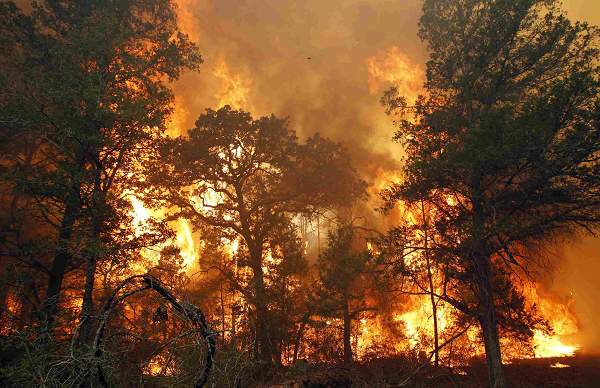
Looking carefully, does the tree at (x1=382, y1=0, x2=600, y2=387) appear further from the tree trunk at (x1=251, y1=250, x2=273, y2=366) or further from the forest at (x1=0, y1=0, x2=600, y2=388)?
the tree trunk at (x1=251, y1=250, x2=273, y2=366)

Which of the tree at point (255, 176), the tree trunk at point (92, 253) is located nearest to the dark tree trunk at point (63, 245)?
the tree trunk at point (92, 253)

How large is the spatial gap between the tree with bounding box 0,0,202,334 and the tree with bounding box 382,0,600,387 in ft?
36.0

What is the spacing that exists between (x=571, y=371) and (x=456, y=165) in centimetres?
1598

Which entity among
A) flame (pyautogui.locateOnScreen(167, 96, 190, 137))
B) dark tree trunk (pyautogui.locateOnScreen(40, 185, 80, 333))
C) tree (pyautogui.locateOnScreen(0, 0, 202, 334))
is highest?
flame (pyautogui.locateOnScreen(167, 96, 190, 137))

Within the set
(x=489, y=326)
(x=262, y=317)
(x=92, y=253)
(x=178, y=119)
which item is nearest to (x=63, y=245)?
(x=92, y=253)

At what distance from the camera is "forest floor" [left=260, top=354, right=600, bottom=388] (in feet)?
31.6

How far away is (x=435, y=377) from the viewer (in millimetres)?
11680

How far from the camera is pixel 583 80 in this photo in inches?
393

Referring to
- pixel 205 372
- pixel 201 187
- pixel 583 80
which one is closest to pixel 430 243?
pixel 583 80

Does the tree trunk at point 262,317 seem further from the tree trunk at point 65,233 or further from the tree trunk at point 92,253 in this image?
the tree trunk at point 65,233

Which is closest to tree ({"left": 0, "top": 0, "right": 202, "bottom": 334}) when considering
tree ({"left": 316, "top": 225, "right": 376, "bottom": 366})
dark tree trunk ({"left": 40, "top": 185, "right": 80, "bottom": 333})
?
dark tree trunk ({"left": 40, "top": 185, "right": 80, "bottom": 333})

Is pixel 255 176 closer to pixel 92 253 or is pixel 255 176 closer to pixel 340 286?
pixel 340 286

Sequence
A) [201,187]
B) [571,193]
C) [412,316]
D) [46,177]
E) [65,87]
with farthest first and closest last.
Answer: [412,316], [201,187], [65,87], [46,177], [571,193]

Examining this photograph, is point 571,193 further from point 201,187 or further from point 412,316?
point 412,316
